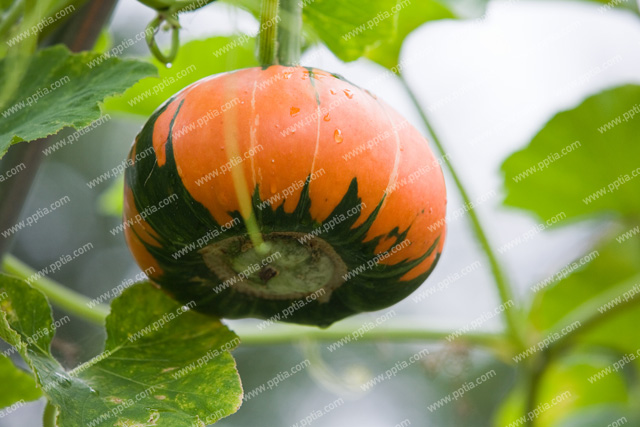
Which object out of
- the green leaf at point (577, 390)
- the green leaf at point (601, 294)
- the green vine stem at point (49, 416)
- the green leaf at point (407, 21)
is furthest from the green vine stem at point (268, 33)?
the green leaf at point (577, 390)

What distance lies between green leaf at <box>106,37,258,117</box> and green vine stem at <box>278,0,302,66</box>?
605 millimetres

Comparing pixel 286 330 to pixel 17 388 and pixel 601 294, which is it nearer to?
pixel 17 388

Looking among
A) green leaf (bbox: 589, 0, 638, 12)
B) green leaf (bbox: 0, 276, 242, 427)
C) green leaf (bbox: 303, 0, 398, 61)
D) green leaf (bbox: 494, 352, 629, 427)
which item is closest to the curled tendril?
green leaf (bbox: 303, 0, 398, 61)

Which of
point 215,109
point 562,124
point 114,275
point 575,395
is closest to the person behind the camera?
point 215,109

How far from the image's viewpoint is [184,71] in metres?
1.52

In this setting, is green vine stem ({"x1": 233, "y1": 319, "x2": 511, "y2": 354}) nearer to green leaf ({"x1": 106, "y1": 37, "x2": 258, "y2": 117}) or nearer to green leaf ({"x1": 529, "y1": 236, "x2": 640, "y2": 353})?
green leaf ({"x1": 529, "y1": 236, "x2": 640, "y2": 353})

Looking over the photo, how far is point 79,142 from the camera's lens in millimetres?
7016

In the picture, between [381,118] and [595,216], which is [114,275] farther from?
[381,118]

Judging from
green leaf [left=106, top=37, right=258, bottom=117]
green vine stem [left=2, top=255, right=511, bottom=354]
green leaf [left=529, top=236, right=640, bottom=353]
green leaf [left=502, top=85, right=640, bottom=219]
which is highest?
green leaf [left=106, top=37, right=258, bottom=117]

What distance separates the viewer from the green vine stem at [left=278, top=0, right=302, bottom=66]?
2.80 ft

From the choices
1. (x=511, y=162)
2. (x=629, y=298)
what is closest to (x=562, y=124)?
(x=511, y=162)

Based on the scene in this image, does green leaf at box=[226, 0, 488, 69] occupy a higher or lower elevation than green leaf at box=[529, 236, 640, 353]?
higher

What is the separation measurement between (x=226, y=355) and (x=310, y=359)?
0.55 meters

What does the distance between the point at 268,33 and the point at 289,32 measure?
0.06 metres
